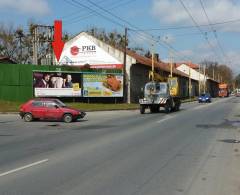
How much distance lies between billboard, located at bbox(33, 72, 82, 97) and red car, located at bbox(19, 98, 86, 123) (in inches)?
718

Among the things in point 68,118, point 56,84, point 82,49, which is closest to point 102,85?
point 56,84

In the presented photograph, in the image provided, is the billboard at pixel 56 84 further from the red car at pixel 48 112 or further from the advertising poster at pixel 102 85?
the red car at pixel 48 112

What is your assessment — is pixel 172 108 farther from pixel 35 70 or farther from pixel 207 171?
→ pixel 207 171

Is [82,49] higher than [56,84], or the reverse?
[82,49]

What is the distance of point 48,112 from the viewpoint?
1140 inches

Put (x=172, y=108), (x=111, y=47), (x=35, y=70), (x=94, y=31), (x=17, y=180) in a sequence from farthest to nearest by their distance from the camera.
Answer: (x=94, y=31) → (x=111, y=47) → (x=35, y=70) → (x=172, y=108) → (x=17, y=180)

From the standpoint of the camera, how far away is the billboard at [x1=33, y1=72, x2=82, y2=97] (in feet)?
156

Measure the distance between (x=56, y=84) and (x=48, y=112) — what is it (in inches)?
770

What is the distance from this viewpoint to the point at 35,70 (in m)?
47.4

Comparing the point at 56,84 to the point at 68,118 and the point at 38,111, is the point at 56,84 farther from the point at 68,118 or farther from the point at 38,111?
the point at 68,118

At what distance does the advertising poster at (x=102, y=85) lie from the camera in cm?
5025

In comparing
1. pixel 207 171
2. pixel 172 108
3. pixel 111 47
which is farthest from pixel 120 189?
pixel 111 47

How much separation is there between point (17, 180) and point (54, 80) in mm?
39291

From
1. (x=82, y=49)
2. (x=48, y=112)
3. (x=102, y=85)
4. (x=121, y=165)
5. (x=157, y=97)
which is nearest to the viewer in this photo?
(x=121, y=165)
